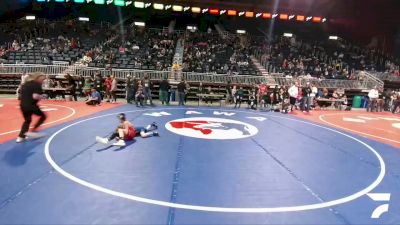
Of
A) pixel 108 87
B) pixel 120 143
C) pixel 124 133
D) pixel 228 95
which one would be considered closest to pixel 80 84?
pixel 108 87

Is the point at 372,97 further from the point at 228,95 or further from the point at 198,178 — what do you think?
the point at 198,178

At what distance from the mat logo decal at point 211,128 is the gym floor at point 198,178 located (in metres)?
0.10

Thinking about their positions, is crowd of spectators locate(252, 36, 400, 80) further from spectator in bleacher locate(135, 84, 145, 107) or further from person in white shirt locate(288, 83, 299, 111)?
spectator in bleacher locate(135, 84, 145, 107)

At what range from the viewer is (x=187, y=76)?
73.0ft

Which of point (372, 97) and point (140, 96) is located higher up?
point (372, 97)

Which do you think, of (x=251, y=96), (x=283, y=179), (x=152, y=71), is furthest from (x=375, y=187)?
(x=152, y=71)

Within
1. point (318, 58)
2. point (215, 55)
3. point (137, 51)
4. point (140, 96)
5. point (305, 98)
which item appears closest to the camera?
point (140, 96)

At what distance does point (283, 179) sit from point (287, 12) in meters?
Answer: 30.5

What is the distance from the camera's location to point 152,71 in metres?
21.9

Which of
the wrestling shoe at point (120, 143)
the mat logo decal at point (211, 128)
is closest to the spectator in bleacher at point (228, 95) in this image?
the mat logo decal at point (211, 128)

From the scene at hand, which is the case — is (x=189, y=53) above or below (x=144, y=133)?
above

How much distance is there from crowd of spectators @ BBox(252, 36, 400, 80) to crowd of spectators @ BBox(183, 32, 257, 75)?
198 cm

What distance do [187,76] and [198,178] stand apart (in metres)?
16.6

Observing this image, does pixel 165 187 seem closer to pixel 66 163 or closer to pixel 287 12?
pixel 66 163
